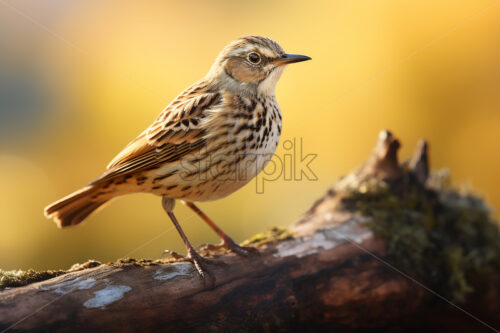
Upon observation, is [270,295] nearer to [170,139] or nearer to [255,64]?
[170,139]

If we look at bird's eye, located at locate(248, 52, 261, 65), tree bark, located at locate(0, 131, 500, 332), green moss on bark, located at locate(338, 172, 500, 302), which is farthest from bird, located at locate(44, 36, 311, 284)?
green moss on bark, located at locate(338, 172, 500, 302)

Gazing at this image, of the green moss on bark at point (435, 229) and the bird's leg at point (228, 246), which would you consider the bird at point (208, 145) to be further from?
the green moss on bark at point (435, 229)

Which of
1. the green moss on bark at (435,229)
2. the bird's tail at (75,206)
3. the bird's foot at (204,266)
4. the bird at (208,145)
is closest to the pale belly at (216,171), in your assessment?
the bird at (208,145)

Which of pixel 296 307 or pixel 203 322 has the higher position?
pixel 203 322

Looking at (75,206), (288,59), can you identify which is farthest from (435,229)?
(75,206)

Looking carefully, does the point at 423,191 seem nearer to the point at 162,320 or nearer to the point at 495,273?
the point at 495,273

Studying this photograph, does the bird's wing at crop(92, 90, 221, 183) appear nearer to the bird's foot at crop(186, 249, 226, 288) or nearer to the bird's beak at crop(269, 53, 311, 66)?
the bird's beak at crop(269, 53, 311, 66)


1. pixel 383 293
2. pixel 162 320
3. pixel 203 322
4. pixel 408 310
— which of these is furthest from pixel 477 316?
pixel 162 320
